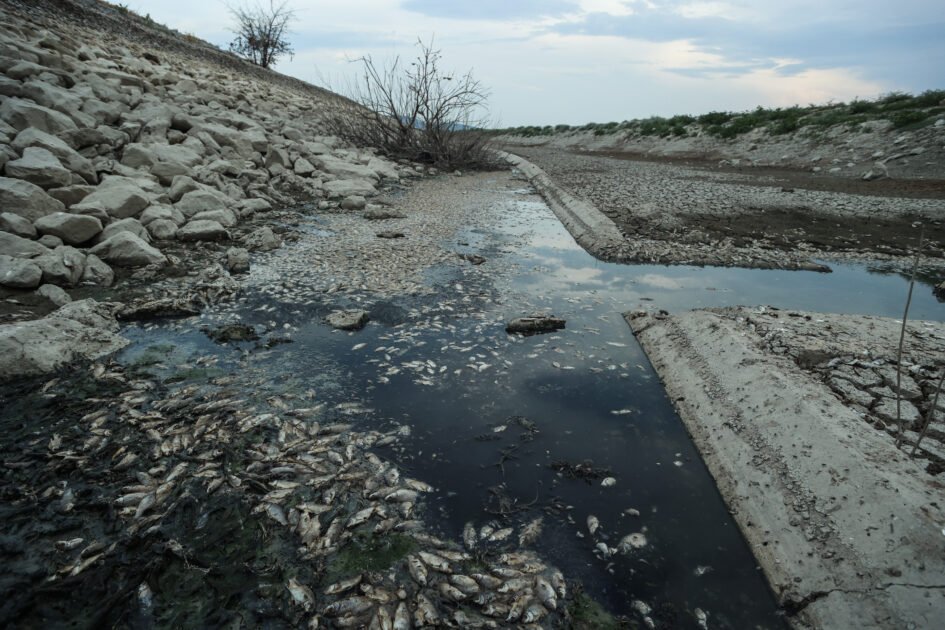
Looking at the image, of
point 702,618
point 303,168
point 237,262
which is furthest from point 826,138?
point 702,618

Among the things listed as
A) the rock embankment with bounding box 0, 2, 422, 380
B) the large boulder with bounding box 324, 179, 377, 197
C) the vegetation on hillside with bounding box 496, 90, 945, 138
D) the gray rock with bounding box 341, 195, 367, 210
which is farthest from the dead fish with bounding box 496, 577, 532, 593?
the vegetation on hillside with bounding box 496, 90, 945, 138

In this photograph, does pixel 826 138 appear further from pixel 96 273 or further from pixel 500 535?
pixel 96 273

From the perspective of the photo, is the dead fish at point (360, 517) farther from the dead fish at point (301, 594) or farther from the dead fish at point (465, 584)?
the dead fish at point (465, 584)

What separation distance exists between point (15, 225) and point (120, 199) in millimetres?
1632

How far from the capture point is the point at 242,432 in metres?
3.48

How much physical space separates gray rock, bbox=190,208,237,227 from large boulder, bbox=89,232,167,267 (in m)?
1.82

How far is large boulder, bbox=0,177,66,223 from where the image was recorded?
5.64 m

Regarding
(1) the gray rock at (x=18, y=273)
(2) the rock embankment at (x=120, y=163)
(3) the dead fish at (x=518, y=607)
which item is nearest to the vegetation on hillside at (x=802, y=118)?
(2) the rock embankment at (x=120, y=163)

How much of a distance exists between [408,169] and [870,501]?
654 inches

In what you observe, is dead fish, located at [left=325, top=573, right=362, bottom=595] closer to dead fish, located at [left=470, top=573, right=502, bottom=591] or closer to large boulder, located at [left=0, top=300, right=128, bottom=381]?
dead fish, located at [left=470, top=573, right=502, bottom=591]

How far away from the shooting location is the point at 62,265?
5.38m

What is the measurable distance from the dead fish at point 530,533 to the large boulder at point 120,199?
6934 mm

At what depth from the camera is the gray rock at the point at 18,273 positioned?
489cm

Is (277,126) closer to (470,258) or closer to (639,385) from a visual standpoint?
(470,258)
